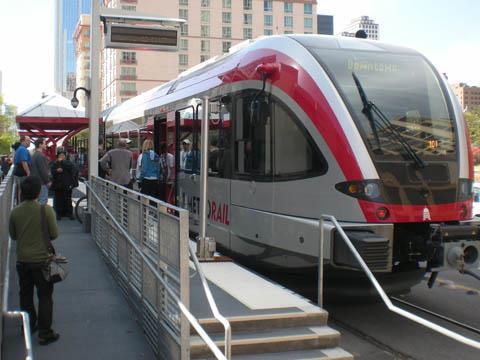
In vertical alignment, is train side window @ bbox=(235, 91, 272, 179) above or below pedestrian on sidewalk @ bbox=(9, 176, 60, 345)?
above

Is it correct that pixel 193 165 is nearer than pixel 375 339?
No

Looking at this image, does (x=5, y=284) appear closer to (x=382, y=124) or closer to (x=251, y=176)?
(x=251, y=176)

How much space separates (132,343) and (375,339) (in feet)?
8.20

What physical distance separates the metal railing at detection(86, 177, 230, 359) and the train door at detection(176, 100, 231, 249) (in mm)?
1463

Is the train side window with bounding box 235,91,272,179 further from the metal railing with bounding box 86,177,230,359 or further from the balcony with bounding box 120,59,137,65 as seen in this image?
the balcony with bounding box 120,59,137,65

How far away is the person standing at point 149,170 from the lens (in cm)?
1091

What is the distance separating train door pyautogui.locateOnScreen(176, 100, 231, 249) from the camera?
8.20 m

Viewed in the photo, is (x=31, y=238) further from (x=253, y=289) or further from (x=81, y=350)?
(x=253, y=289)

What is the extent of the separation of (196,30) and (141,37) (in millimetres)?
90384

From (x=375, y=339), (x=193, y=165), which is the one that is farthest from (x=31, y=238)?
(x=193, y=165)

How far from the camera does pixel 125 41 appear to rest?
38.3 ft

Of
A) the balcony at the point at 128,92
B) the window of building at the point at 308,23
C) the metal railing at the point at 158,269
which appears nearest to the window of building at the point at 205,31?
the balcony at the point at 128,92

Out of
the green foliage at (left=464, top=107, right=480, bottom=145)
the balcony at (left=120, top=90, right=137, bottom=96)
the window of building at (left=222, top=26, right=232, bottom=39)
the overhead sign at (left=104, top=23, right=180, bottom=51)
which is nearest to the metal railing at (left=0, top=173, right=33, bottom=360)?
the overhead sign at (left=104, top=23, right=180, bottom=51)

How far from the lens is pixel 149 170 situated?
35.8ft
